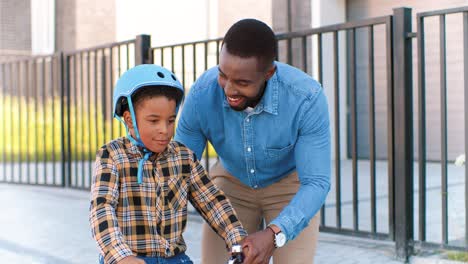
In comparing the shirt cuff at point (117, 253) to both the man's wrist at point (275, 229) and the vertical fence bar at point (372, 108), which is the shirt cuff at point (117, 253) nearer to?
the man's wrist at point (275, 229)

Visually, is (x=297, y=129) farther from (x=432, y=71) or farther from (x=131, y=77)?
(x=432, y=71)

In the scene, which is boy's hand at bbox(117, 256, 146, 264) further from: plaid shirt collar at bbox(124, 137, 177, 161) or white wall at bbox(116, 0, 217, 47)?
white wall at bbox(116, 0, 217, 47)

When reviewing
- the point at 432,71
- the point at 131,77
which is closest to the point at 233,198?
the point at 131,77

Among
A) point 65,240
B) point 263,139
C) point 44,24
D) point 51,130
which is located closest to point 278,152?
point 263,139

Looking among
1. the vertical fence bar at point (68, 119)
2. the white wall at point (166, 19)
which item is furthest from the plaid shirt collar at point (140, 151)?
the white wall at point (166, 19)

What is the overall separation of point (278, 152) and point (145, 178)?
2.10ft

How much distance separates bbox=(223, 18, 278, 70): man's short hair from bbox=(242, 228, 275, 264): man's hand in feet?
2.10

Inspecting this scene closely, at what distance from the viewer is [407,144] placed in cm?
488

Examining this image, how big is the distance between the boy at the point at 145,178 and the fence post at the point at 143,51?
14.6ft

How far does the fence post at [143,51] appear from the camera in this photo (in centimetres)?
707

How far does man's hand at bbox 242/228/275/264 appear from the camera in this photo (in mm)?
2486

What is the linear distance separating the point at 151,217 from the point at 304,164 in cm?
65

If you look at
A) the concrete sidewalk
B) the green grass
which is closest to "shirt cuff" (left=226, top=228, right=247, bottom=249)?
the concrete sidewalk

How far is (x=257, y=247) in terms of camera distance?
8.20 feet
